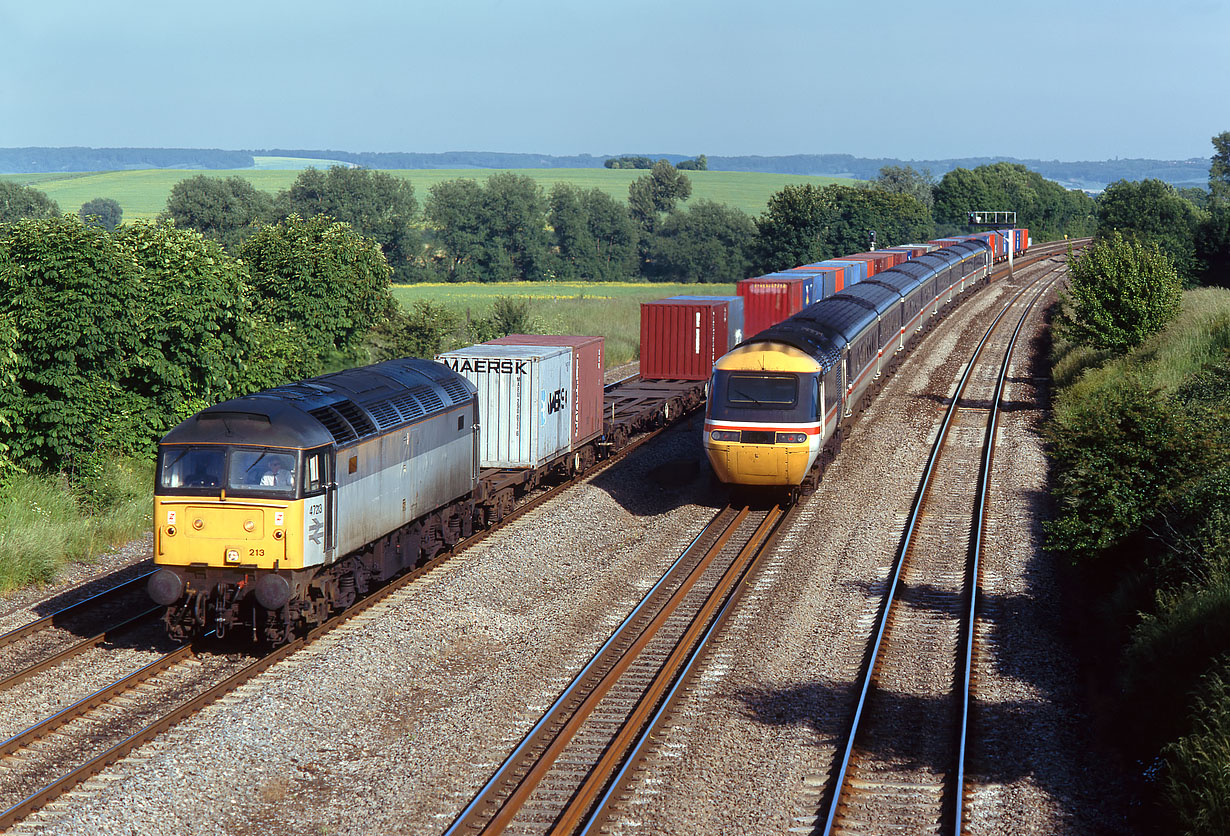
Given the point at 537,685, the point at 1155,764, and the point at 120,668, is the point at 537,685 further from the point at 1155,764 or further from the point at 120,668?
the point at 1155,764

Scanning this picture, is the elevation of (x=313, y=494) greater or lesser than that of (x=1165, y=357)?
lesser

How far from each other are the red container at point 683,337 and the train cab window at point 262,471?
1844 centimetres

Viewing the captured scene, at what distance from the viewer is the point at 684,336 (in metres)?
33.3

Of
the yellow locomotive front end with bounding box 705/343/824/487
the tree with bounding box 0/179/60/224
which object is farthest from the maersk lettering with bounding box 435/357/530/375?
the tree with bounding box 0/179/60/224

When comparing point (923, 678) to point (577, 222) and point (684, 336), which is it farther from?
point (577, 222)

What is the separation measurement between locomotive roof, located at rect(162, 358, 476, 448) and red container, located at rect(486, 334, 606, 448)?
5.12 meters

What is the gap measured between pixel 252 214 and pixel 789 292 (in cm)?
6473

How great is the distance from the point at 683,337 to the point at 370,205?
83.9 m

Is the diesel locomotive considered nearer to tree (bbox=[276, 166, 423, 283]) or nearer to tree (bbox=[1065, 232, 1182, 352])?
tree (bbox=[1065, 232, 1182, 352])

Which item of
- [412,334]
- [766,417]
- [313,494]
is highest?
[412,334]

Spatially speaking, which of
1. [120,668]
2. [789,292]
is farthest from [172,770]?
[789,292]

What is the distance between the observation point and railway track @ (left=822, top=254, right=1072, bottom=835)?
1130cm

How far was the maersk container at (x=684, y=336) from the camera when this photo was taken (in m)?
32.7

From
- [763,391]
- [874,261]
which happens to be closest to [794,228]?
[874,261]
